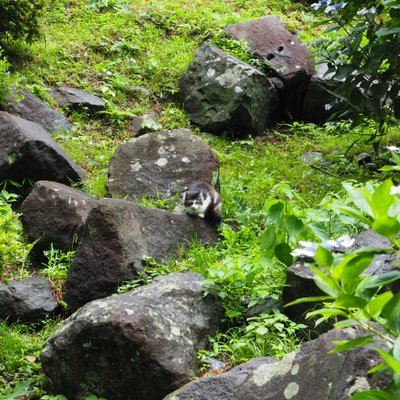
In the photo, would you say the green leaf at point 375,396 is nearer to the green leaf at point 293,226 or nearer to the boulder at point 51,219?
the green leaf at point 293,226

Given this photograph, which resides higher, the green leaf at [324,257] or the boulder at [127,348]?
the green leaf at [324,257]

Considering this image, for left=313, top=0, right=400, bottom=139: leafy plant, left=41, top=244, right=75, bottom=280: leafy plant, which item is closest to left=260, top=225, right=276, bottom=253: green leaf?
left=41, top=244, right=75, bottom=280: leafy plant

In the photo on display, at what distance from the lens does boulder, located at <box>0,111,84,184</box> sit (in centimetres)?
691

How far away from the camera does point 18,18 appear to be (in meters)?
8.64

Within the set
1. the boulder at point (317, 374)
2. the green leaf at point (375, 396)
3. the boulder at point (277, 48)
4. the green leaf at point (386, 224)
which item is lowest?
the boulder at point (277, 48)

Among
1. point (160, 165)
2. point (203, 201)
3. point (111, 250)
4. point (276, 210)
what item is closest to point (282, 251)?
point (276, 210)

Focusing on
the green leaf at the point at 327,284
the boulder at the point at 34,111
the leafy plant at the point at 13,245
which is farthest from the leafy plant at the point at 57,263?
the green leaf at the point at 327,284

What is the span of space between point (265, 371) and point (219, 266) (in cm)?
207

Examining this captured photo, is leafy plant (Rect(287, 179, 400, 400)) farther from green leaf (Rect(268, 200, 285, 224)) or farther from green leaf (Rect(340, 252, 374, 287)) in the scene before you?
green leaf (Rect(268, 200, 285, 224))

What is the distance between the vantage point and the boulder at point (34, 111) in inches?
316

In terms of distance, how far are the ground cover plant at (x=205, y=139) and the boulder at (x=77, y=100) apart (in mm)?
140

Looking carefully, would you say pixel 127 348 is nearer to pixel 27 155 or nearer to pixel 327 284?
pixel 327 284

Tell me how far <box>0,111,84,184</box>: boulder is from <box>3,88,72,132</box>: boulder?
2.57 ft

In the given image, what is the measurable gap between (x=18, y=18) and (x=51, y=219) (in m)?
3.62
